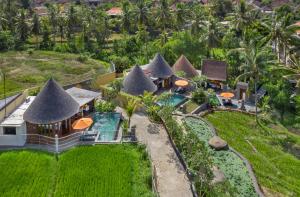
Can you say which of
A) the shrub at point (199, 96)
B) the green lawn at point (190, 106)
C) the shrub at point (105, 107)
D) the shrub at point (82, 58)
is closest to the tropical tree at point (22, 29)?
the shrub at point (82, 58)

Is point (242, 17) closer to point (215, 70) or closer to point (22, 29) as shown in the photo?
point (215, 70)

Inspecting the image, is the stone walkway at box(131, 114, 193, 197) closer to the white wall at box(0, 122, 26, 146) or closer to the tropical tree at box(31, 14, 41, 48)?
the white wall at box(0, 122, 26, 146)

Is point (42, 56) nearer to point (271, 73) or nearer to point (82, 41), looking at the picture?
point (82, 41)

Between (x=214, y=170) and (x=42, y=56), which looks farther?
(x=42, y=56)

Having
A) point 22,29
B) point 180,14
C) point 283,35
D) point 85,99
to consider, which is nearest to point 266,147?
point 283,35

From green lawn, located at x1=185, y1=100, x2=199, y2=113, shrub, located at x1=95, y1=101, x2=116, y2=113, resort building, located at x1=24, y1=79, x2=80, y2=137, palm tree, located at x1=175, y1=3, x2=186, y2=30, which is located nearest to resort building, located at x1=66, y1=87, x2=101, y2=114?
shrub, located at x1=95, y1=101, x2=116, y2=113

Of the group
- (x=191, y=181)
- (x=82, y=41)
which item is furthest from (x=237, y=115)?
(x=82, y=41)

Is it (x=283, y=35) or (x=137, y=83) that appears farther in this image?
(x=283, y=35)

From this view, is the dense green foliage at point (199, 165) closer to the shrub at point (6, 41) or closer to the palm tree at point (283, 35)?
the palm tree at point (283, 35)
